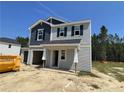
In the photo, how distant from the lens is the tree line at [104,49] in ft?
144

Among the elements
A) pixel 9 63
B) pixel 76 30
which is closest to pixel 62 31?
pixel 76 30

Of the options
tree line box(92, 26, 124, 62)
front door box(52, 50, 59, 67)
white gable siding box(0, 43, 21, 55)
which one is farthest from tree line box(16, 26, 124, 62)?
front door box(52, 50, 59, 67)

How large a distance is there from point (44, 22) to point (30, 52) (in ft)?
16.7

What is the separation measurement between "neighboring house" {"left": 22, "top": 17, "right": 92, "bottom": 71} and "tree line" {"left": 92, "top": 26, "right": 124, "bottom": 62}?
2756 centimetres

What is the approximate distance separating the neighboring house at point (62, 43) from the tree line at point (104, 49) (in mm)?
27563

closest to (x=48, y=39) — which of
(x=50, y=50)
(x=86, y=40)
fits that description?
(x=50, y=50)

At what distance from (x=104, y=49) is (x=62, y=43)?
3182cm

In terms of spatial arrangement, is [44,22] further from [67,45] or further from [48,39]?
[67,45]

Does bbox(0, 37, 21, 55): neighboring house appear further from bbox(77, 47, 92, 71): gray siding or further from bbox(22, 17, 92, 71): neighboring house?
bbox(77, 47, 92, 71): gray siding

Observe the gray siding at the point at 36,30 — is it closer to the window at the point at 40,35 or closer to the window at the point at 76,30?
the window at the point at 40,35

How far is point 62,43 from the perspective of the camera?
52.1ft

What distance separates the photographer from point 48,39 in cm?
1870

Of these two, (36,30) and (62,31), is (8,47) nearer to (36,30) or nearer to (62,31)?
(36,30)

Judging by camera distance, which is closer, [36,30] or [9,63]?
[9,63]
